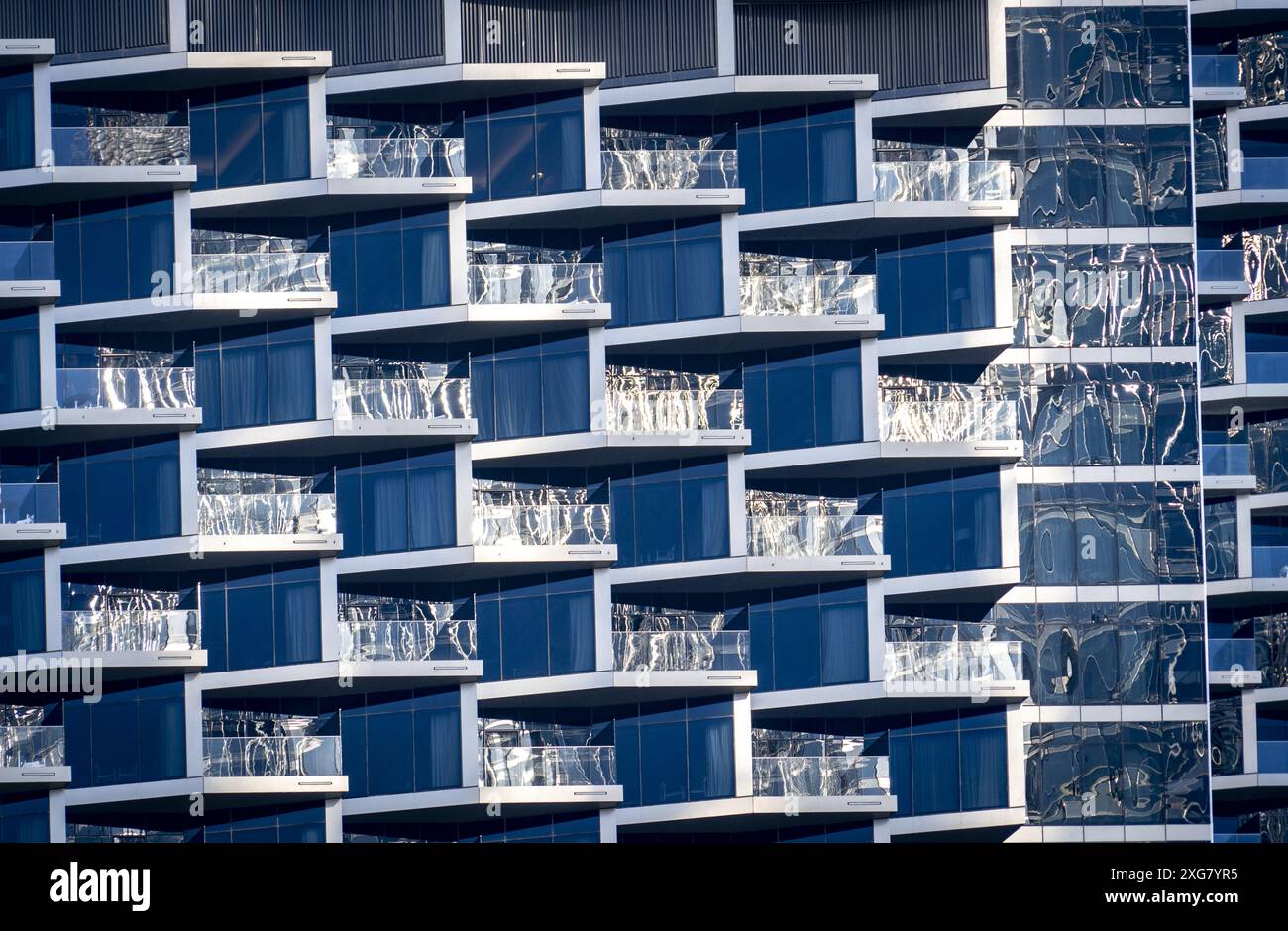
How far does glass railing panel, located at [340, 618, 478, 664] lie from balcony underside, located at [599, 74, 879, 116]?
12955 millimetres

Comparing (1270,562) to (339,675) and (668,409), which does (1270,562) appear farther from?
(339,675)

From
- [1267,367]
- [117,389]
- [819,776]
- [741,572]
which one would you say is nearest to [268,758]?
[117,389]

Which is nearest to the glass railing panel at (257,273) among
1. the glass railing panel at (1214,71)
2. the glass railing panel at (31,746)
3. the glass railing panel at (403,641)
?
the glass railing panel at (403,641)

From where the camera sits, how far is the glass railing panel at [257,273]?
152 ft

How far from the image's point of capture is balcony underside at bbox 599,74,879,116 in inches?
1853

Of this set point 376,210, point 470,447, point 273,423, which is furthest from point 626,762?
point 376,210

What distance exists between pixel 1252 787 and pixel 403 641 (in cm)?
2204

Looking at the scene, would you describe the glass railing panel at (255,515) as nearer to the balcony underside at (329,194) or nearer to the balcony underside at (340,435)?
the balcony underside at (340,435)

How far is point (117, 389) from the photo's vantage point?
149 feet

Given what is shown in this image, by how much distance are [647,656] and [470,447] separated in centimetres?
636

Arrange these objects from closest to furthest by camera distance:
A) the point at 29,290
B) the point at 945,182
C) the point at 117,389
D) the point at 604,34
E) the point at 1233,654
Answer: the point at 117,389
the point at 29,290
the point at 604,34
the point at 945,182
the point at 1233,654

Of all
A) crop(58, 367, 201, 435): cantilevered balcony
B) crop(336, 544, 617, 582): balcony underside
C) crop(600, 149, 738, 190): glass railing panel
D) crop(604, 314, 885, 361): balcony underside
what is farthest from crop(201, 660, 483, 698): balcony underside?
crop(600, 149, 738, 190): glass railing panel

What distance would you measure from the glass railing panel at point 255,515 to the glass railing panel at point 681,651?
24.4 feet
